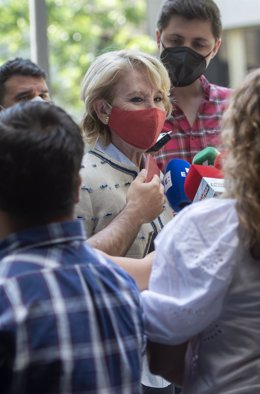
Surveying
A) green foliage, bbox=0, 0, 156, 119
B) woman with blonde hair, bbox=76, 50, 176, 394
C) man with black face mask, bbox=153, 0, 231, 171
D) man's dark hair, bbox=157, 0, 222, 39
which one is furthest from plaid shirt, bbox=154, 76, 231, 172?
green foliage, bbox=0, 0, 156, 119

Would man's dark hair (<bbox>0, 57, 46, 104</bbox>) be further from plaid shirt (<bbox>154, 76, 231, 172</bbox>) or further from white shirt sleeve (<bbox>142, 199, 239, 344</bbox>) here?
white shirt sleeve (<bbox>142, 199, 239, 344</bbox>)

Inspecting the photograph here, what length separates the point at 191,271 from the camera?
5.59 ft

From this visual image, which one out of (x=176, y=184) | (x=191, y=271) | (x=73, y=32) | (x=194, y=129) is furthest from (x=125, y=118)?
(x=73, y=32)

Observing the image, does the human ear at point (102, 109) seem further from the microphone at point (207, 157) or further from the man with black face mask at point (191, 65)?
the man with black face mask at point (191, 65)

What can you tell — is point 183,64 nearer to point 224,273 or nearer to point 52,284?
point 224,273

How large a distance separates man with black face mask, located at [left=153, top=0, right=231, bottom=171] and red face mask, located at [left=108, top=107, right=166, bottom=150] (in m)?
0.66

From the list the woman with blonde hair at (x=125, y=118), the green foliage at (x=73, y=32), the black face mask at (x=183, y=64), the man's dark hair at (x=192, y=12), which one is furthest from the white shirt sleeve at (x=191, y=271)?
the green foliage at (x=73, y=32)

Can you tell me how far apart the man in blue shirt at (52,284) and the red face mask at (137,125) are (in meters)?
1.05

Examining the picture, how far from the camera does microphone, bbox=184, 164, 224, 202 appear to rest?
2193 millimetres

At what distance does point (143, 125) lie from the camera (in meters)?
2.75

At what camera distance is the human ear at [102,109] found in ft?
9.17

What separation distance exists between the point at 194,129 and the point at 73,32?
634 inches

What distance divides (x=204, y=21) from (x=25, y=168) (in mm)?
2211

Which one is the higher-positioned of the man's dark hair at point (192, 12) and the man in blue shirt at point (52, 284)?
the man's dark hair at point (192, 12)
